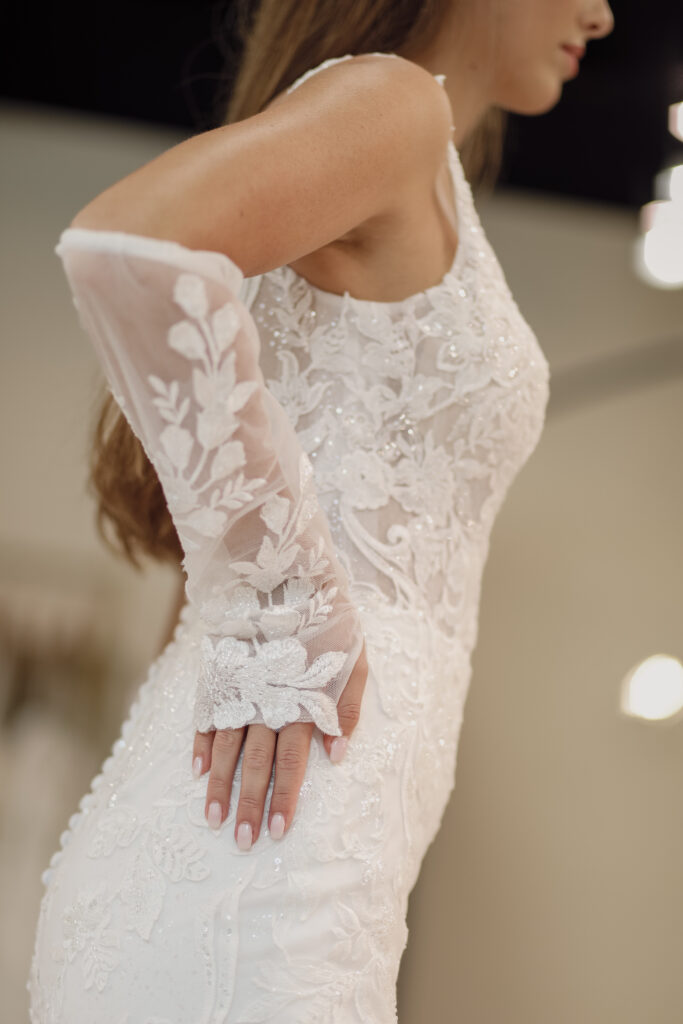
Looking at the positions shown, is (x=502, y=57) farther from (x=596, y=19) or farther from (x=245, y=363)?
(x=245, y=363)

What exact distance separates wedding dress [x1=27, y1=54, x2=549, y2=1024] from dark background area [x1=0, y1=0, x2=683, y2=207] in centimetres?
127

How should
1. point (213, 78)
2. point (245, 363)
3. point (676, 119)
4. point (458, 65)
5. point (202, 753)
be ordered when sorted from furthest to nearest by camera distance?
point (213, 78), point (676, 119), point (458, 65), point (202, 753), point (245, 363)

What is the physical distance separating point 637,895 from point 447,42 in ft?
5.34

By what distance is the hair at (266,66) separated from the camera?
1012 millimetres

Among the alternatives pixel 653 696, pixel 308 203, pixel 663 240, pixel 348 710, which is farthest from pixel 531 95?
pixel 653 696

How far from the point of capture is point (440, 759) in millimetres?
852

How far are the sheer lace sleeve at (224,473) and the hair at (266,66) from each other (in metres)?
0.36

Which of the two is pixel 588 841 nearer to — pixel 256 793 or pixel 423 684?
pixel 423 684

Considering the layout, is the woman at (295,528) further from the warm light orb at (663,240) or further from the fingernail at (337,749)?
the warm light orb at (663,240)

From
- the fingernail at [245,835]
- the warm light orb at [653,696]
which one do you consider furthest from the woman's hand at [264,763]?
the warm light orb at [653,696]

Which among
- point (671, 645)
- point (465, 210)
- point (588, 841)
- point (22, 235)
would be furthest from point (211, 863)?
point (22, 235)

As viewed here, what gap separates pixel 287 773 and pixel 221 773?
53 mm

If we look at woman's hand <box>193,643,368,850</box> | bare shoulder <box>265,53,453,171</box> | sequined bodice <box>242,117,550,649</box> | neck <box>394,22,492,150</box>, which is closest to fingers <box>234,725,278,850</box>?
woman's hand <box>193,643,368,850</box>

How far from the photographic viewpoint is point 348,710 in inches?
29.2
